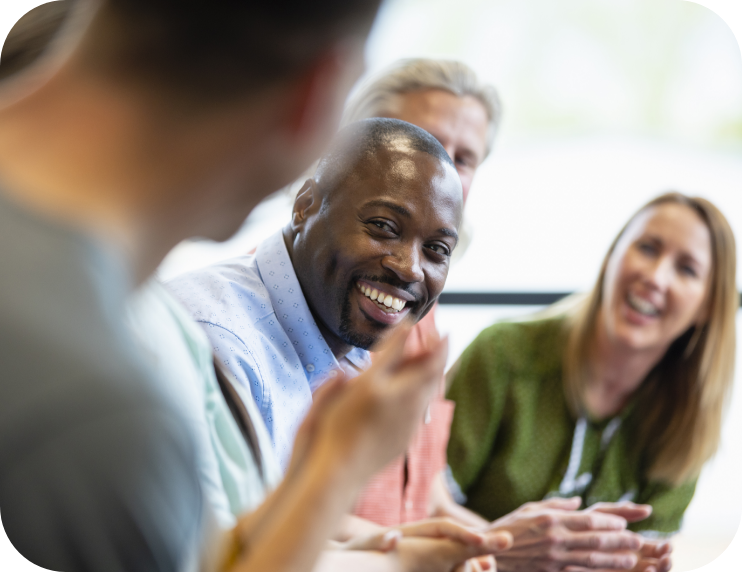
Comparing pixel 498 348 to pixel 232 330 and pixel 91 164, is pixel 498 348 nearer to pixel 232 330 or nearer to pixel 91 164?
pixel 232 330

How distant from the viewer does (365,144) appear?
58 centimetres

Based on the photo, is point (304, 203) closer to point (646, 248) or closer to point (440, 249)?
point (440, 249)

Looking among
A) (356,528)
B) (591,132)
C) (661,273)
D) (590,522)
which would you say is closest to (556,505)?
(590,522)

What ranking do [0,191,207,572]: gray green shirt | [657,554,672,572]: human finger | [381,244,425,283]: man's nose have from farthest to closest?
1. [657,554,672,572]: human finger
2. [381,244,425,283]: man's nose
3. [0,191,207,572]: gray green shirt

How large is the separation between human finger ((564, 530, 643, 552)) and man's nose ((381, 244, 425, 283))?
1.62 ft

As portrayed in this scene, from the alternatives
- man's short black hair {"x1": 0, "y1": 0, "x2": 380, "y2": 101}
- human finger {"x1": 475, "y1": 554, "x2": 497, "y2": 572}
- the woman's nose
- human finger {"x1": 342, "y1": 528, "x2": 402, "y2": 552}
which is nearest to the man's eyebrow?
man's short black hair {"x1": 0, "y1": 0, "x2": 380, "y2": 101}

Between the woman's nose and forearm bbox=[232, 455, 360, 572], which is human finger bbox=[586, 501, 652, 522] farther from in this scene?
forearm bbox=[232, 455, 360, 572]

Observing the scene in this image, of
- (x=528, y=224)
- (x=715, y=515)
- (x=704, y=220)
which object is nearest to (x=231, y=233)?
(x=704, y=220)

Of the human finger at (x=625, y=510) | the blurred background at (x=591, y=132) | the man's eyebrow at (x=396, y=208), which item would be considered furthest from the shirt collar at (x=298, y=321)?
the blurred background at (x=591, y=132)

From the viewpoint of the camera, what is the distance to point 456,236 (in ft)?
1.94

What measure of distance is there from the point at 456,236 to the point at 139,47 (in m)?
0.33

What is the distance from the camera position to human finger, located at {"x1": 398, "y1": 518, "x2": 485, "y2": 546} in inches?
27.9

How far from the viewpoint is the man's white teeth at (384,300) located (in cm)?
56

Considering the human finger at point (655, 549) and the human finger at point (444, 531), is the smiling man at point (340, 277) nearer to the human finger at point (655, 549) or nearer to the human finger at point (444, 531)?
the human finger at point (444, 531)
